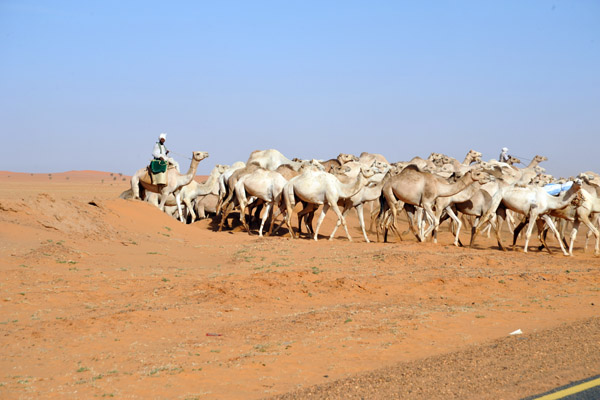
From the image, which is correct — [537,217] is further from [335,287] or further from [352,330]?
[352,330]

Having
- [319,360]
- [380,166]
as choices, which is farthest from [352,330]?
[380,166]

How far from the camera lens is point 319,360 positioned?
8641mm

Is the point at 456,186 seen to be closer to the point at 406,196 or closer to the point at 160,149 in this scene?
the point at 406,196

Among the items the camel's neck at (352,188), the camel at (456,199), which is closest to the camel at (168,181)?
the camel's neck at (352,188)

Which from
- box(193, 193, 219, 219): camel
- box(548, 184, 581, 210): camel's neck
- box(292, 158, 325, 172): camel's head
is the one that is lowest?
box(193, 193, 219, 219): camel

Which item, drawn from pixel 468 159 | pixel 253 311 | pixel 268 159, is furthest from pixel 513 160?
pixel 253 311

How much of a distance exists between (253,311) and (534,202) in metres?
11.7

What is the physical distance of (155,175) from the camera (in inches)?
971

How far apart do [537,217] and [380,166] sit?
472 inches

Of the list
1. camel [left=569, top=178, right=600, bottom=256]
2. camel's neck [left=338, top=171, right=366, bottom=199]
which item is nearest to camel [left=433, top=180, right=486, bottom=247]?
camel's neck [left=338, top=171, right=366, bottom=199]

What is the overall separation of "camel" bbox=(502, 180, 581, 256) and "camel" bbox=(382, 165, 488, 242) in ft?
3.47

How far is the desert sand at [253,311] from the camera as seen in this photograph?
25.8ft

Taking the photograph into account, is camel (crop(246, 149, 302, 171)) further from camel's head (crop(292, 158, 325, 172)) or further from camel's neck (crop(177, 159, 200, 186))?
camel's neck (crop(177, 159, 200, 186))

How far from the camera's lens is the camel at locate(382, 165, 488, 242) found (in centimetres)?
2153
